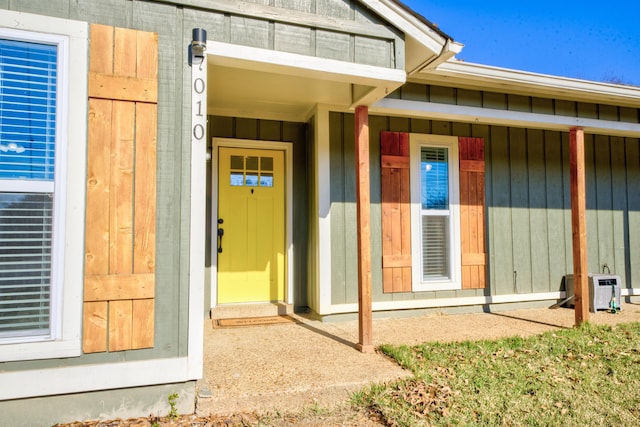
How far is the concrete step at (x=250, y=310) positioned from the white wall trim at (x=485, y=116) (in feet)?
8.06

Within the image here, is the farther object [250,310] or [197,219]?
[250,310]

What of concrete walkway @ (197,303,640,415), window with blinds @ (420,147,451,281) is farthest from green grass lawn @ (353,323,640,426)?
window with blinds @ (420,147,451,281)

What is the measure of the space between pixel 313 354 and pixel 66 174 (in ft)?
7.33

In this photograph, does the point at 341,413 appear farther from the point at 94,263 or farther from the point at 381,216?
the point at 381,216

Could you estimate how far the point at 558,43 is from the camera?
66.7 ft

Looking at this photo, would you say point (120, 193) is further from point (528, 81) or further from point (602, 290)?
point (602, 290)

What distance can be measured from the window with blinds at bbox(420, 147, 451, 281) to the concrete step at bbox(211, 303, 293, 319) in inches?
70.7

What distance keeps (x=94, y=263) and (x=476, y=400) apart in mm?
2566

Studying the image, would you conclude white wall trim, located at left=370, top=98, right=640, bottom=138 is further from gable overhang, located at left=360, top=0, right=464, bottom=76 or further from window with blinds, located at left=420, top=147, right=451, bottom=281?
gable overhang, located at left=360, top=0, right=464, bottom=76

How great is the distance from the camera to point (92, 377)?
2.39 m

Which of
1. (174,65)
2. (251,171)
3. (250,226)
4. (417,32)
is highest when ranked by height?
(417,32)

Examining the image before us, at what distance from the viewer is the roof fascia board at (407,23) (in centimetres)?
315

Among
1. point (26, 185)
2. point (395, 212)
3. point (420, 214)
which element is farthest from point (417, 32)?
point (26, 185)

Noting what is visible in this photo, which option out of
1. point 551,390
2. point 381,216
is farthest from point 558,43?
point 551,390
